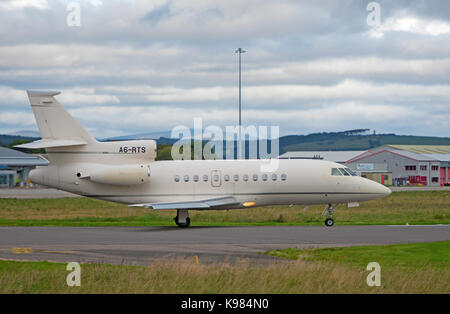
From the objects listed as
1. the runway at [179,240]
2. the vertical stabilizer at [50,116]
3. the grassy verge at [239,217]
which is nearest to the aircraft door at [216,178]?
the grassy verge at [239,217]

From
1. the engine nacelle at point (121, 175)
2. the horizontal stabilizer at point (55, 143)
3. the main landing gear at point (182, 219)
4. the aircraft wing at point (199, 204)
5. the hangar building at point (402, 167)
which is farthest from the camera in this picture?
the hangar building at point (402, 167)

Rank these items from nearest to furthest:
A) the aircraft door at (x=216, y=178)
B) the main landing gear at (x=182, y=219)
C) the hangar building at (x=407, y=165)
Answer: the main landing gear at (x=182, y=219) < the aircraft door at (x=216, y=178) < the hangar building at (x=407, y=165)

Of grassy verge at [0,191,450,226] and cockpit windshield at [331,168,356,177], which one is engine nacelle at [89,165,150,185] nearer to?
grassy verge at [0,191,450,226]

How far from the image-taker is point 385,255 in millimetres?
22703

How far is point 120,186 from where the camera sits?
37438mm

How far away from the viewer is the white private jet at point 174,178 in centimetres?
3716

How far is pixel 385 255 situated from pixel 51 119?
2016cm

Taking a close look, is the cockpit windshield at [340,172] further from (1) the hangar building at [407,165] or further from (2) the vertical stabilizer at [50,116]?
(1) the hangar building at [407,165]

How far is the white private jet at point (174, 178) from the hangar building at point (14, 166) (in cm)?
8598

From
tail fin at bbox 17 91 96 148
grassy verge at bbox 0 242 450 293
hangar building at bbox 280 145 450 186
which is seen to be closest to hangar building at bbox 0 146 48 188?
hangar building at bbox 280 145 450 186

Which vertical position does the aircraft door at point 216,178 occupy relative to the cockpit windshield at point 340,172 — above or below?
below

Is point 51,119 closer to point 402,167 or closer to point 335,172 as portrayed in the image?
point 335,172

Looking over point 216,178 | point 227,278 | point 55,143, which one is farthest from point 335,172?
point 227,278
